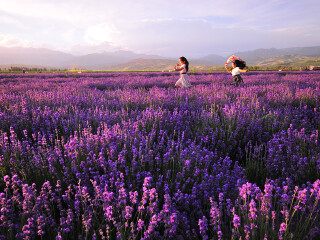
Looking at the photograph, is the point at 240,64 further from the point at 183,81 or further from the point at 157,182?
the point at 157,182

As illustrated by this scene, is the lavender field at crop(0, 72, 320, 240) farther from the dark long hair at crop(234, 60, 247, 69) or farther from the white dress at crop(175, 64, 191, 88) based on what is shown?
the dark long hair at crop(234, 60, 247, 69)

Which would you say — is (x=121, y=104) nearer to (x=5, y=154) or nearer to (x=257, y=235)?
(x=5, y=154)

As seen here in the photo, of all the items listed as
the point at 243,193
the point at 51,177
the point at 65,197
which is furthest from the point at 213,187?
the point at 51,177

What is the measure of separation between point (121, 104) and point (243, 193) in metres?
3.36

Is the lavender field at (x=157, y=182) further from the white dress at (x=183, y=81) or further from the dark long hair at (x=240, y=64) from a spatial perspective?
the dark long hair at (x=240, y=64)

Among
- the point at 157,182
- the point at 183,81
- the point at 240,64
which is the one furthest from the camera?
the point at 240,64

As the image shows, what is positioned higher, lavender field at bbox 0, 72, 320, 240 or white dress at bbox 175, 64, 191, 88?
white dress at bbox 175, 64, 191, 88

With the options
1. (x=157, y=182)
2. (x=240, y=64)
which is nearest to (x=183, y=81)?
(x=240, y=64)

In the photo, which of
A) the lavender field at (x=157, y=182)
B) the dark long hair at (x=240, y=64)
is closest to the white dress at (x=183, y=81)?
the dark long hair at (x=240, y=64)

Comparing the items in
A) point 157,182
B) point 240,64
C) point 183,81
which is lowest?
point 157,182

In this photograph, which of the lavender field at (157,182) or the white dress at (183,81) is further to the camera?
the white dress at (183,81)

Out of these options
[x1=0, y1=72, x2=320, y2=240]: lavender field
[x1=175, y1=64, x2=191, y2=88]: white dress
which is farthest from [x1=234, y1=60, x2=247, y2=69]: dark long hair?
[x1=0, y1=72, x2=320, y2=240]: lavender field

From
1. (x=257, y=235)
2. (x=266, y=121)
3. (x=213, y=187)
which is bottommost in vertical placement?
(x=257, y=235)

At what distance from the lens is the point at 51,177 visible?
169cm
